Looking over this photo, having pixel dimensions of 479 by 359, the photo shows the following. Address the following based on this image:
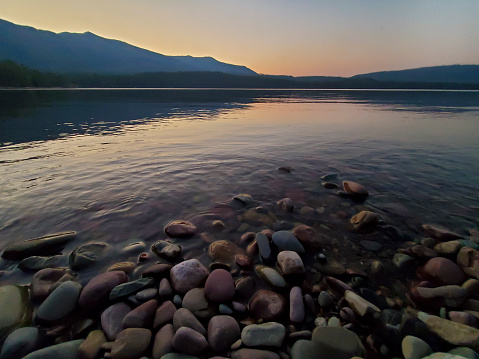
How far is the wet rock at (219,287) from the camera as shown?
405 centimetres

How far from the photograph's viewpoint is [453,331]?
3303mm

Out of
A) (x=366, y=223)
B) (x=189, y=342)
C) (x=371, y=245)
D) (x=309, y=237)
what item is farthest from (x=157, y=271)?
(x=366, y=223)

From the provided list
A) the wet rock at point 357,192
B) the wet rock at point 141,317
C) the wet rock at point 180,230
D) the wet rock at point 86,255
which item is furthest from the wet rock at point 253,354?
the wet rock at point 357,192

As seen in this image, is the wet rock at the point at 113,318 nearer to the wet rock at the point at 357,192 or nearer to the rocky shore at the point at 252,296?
the rocky shore at the point at 252,296

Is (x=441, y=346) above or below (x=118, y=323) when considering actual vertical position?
above

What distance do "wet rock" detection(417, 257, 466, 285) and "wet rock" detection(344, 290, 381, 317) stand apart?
1667mm

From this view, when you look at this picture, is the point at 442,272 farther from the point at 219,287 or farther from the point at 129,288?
the point at 129,288

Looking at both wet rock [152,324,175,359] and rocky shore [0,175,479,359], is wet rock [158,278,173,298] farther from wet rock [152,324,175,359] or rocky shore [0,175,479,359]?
wet rock [152,324,175,359]

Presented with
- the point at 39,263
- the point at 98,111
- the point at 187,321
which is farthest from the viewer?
the point at 98,111

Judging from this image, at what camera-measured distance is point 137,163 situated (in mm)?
12086

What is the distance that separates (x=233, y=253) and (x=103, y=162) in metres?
10.0

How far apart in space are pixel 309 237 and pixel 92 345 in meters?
4.44

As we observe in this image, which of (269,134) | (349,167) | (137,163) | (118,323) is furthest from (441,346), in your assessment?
(269,134)

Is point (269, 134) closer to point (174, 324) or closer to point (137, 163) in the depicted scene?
point (137, 163)
